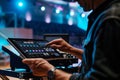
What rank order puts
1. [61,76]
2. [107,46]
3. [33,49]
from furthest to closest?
[33,49] → [61,76] → [107,46]

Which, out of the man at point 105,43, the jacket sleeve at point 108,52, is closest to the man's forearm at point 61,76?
the man at point 105,43

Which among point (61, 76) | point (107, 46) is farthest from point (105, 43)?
point (61, 76)

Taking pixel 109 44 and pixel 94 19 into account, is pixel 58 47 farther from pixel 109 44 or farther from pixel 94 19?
pixel 109 44

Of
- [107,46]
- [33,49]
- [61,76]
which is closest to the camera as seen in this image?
[107,46]

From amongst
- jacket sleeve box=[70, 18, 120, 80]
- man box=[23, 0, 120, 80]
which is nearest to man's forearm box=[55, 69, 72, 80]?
man box=[23, 0, 120, 80]

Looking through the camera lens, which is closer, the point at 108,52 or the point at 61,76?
the point at 108,52

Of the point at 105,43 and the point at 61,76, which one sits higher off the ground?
the point at 105,43

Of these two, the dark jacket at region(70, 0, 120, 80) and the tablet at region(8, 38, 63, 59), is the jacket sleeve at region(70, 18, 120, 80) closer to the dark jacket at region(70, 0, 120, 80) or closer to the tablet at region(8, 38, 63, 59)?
the dark jacket at region(70, 0, 120, 80)

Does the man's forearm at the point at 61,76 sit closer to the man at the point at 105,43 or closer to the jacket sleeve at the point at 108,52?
the man at the point at 105,43

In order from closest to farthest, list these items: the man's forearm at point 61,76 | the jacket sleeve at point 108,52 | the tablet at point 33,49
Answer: the jacket sleeve at point 108,52
the man's forearm at point 61,76
the tablet at point 33,49

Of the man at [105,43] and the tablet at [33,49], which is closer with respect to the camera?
the man at [105,43]

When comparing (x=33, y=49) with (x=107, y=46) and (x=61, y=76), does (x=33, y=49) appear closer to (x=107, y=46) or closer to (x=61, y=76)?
(x=61, y=76)

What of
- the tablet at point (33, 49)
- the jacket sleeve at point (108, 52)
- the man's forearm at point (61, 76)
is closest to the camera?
the jacket sleeve at point (108, 52)

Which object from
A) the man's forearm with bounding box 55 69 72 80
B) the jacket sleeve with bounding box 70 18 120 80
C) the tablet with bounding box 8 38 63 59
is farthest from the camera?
the tablet with bounding box 8 38 63 59
